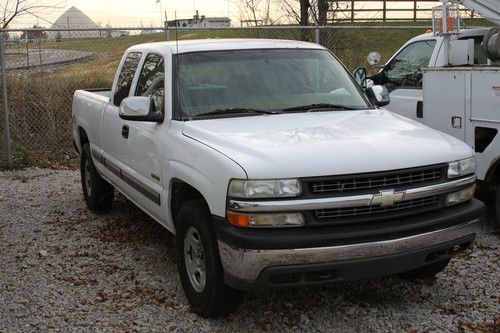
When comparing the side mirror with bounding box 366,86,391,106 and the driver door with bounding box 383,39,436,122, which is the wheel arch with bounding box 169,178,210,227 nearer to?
the side mirror with bounding box 366,86,391,106

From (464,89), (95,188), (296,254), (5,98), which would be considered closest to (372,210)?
(296,254)

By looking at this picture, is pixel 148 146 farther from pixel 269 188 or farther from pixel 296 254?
pixel 296 254

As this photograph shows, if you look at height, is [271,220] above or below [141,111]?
below

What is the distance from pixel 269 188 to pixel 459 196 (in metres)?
1.37

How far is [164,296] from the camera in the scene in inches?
186

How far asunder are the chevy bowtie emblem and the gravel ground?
0.88 meters

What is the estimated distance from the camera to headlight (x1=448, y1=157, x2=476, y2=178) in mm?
4066

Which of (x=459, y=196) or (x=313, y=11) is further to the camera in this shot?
(x=313, y=11)

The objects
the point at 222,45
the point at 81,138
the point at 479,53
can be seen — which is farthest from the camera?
the point at 81,138

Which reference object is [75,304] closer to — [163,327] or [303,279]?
[163,327]

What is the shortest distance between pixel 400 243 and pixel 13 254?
378 centimetres

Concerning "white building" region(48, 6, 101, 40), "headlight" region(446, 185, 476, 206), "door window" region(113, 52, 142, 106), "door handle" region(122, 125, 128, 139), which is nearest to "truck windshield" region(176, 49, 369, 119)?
"door handle" region(122, 125, 128, 139)

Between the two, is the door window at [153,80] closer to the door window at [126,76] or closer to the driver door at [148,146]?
the driver door at [148,146]

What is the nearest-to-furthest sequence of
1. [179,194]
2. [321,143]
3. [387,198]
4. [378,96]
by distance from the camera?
1. [387,198]
2. [321,143]
3. [179,194]
4. [378,96]
